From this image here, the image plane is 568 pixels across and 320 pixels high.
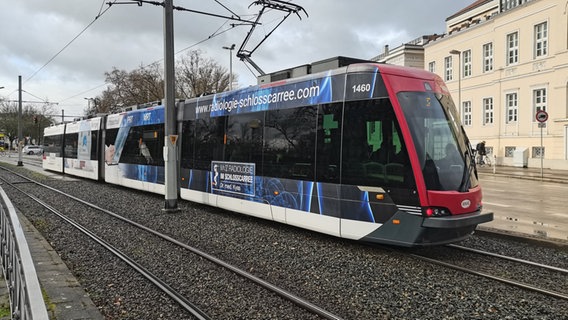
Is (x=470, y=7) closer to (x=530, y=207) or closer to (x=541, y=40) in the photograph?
(x=541, y=40)

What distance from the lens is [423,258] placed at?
682 cm

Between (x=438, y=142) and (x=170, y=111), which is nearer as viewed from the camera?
(x=438, y=142)

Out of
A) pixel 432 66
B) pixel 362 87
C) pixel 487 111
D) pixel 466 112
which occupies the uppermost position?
pixel 432 66

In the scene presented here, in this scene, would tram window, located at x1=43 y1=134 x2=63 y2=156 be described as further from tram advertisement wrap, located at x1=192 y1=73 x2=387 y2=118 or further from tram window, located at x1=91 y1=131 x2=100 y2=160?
tram advertisement wrap, located at x1=192 y1=73 x2=387 y2=118

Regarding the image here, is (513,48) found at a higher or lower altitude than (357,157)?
higher

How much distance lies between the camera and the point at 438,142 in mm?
6754

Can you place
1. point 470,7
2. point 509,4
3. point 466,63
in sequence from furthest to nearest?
point 470,7 < point 466,63 < point 509,4

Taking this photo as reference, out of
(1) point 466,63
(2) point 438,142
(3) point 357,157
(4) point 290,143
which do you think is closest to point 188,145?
(4) point 290,143

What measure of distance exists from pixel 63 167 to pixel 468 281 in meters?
23.5

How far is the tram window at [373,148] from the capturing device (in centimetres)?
661

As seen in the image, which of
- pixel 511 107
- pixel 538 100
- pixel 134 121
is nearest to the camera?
pixel 134 121

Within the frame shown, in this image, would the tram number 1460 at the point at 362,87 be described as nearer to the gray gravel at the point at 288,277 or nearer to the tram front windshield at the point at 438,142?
the tram front windshield at the point at 438,142

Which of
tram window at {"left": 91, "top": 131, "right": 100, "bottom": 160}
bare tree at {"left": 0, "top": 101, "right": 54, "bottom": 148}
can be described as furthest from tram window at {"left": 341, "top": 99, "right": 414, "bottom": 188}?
bare tree at {"left": 0, "top": 101, "right": 54, "bottom": 148}

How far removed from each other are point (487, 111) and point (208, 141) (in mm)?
31043
